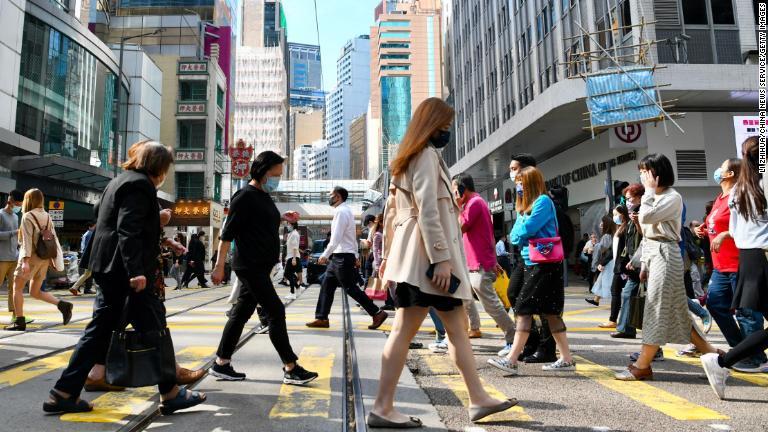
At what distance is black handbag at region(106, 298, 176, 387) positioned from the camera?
3.03 metres

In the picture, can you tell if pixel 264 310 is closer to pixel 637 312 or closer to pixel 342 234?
pixel 342 234

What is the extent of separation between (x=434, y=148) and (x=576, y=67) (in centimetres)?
2018

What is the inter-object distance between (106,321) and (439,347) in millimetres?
3178

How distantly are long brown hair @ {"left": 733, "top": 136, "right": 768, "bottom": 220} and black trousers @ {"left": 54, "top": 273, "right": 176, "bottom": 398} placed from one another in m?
4.16

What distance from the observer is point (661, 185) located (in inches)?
169

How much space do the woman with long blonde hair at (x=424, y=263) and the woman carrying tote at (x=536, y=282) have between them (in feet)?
4.56

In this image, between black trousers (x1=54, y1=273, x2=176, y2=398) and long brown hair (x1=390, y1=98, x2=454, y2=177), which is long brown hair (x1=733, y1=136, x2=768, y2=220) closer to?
long brown hair (x1=390, y1=98, x2=454, y2=177)

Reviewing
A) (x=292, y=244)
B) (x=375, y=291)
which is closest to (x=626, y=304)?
(x=375, y=291)

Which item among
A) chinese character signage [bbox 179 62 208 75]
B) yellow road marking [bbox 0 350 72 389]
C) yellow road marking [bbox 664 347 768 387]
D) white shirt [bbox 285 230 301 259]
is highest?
chinese character signage [bbox 179 62 208 75]

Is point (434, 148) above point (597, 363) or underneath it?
above

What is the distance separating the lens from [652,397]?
12.0 feet

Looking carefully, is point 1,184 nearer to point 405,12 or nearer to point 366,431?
point 366,431

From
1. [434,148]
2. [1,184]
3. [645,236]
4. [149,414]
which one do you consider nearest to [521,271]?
[645,236]

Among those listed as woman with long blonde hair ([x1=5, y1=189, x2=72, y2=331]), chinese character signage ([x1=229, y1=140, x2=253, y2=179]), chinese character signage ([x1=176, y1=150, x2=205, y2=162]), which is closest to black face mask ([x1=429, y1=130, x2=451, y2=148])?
woman with long blonde hair ([x1=5, y1=189, x2=72, y2=331])
